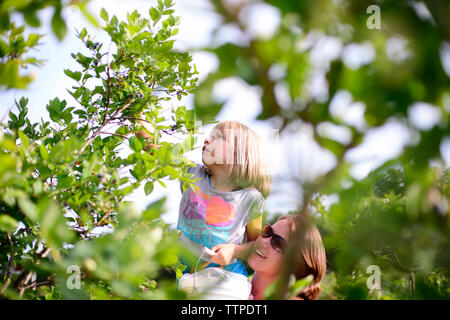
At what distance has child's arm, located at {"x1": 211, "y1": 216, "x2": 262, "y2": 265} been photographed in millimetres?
1402

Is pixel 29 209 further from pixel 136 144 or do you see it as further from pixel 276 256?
pixel 276 256

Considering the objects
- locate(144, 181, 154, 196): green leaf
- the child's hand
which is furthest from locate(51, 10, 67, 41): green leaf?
the child's hand

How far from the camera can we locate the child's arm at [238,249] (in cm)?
140

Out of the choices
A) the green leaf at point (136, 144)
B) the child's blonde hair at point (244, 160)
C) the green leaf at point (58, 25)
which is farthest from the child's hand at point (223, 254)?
the green leaf at point (58, 25)

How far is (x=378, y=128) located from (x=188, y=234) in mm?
1360

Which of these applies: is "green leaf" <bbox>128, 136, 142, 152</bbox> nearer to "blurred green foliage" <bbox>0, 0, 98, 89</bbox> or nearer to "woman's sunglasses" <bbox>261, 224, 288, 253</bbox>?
"blurred green foliage" <bbox>0, 0, 98, 89</bbox>

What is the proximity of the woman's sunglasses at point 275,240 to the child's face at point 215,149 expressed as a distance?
489 millimetres

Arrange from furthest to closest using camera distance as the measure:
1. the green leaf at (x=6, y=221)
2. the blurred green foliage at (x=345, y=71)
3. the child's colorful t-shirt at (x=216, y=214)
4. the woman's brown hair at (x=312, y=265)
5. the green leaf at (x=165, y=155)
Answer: the child's colorful t-shirt at (x=216, y=214) < the woman's brown hair at (x=312, y=265) < the green leaf at (x=165, y=155) < the green leaf at (x=6, y=221) < the blurred green foliage at (x=345, y=71)

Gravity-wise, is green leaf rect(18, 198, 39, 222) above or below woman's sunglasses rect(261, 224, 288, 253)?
below

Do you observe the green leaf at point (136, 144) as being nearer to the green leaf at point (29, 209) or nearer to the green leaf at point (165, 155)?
the green leaf at point (165, 155)

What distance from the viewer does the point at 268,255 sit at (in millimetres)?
1413

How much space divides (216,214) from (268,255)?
15.3 inches

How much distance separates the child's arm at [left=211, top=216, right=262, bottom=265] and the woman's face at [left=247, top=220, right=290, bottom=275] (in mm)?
48
